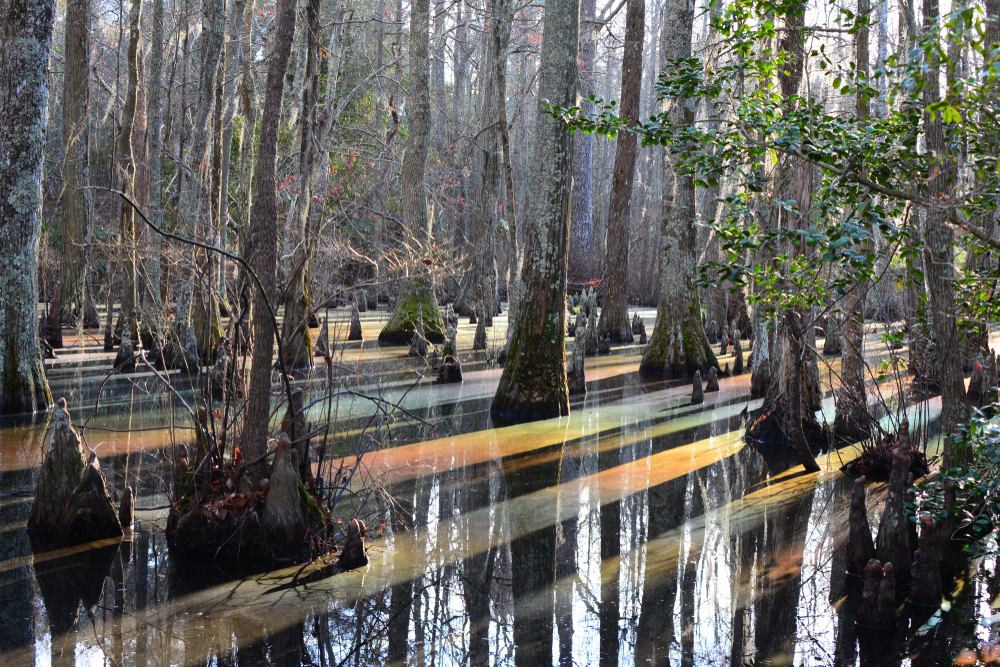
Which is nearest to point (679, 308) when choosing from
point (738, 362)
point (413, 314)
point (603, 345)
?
point (738, 362)

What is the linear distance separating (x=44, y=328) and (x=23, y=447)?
7346 millimetres

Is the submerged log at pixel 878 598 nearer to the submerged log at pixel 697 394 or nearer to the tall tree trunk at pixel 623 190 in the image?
the submerged log at pixel 697 394

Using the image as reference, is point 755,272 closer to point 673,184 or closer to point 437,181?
point 673,184

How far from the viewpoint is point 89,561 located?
15.1ft

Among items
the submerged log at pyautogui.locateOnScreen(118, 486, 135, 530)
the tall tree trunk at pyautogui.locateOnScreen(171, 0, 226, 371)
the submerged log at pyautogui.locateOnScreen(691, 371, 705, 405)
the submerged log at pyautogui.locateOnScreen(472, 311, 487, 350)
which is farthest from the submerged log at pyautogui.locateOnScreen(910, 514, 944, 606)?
the submerged log at pyautogui.locateOnScreen(472, 311, 487, 350)

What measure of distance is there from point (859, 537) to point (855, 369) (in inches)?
128

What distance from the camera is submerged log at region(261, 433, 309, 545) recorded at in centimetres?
470

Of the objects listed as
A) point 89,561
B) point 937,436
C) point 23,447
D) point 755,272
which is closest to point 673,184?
point 937,436

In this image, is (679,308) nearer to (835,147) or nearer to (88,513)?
(835,147)

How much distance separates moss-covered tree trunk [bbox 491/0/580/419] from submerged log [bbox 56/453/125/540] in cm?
472

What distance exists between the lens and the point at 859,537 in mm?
4648

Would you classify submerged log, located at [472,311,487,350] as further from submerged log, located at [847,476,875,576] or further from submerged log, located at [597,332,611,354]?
submerged log, located at [847,476,875,576]

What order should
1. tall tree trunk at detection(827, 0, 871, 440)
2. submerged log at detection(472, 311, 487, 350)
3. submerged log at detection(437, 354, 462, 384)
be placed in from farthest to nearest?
1. submerged log at detection(472, 311, 487, 350)
2. submerged log at detection(437, 354, 462, 384)
3. tall tree trunk at detection(827, 0, 871, 440)

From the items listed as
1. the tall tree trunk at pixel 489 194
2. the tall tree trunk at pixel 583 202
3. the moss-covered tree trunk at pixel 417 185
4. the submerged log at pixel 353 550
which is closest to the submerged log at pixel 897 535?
the submerged log at pixel 353 550
